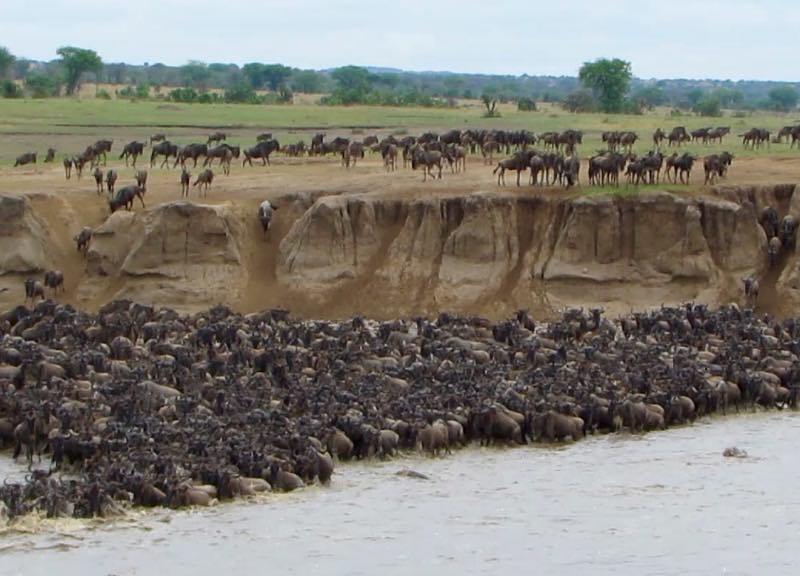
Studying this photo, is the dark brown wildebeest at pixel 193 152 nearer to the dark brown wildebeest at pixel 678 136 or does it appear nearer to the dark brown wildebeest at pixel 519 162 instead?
the dark brown wildebeest at pixel 519 162

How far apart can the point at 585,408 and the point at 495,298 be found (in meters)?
9.72

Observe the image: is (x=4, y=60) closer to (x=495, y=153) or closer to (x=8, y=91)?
(x=8, y=91)

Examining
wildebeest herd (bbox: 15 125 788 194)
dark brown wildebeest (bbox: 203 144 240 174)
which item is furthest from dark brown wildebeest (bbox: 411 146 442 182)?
dark brown wildebeest (bbox: 203 144 240 174)

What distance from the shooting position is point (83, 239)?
3594 centimetres

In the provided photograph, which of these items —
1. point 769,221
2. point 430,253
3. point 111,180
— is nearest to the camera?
point 769,221

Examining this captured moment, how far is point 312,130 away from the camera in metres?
57.0

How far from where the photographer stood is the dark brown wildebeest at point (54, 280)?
1377 inches

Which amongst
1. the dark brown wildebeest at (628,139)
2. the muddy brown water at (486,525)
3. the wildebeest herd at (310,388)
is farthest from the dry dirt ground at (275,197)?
the muddy brown water at (486,525)

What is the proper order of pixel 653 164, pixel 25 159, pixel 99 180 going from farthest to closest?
1. pixel 25 159
2. pixel 99 180
3. pixel 653 164

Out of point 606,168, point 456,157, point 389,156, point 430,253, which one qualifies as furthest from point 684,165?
point 389,156

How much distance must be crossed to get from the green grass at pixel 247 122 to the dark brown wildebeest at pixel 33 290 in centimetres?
1053

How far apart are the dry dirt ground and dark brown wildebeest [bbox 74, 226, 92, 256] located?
0.21 m

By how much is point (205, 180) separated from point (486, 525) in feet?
59.2

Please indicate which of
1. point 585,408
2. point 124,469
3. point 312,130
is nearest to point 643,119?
point 312,130
